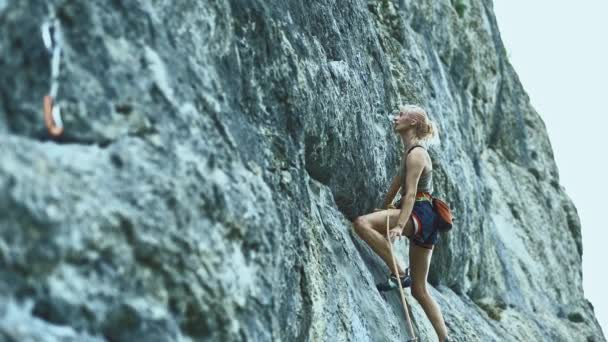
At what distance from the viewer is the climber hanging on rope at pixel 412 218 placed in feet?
28.6

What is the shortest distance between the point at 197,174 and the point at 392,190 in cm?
461

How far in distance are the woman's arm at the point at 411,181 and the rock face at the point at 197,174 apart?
642mm

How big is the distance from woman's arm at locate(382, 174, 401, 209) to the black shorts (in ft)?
1.08

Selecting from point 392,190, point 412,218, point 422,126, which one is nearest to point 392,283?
point 412,218

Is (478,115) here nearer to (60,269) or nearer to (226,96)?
(226,96)

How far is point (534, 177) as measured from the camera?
20734 mm

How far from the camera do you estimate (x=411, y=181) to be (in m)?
8.73

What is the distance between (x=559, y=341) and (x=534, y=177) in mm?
5743

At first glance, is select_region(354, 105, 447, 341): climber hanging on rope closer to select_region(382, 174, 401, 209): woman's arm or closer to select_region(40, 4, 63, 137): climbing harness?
select_region(382, 174, 401, 209): woman's arm

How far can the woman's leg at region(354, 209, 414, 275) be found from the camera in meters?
8.78

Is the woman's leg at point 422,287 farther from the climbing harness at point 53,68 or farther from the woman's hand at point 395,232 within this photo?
the climbing harness at point 53,68

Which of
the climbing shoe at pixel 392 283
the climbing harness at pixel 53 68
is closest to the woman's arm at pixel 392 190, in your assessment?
the climbing shoe at pixel 392 283

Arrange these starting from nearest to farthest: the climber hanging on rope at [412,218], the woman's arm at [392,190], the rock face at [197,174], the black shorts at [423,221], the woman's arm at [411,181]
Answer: the rock face at [197,174] → the woman's arm at [411,181] → the climber hanging on rope at [412,218] → the black shorts at [423,221] → the woman's arm at [392,190]

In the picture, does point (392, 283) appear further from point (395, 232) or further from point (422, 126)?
point (422, 126)
